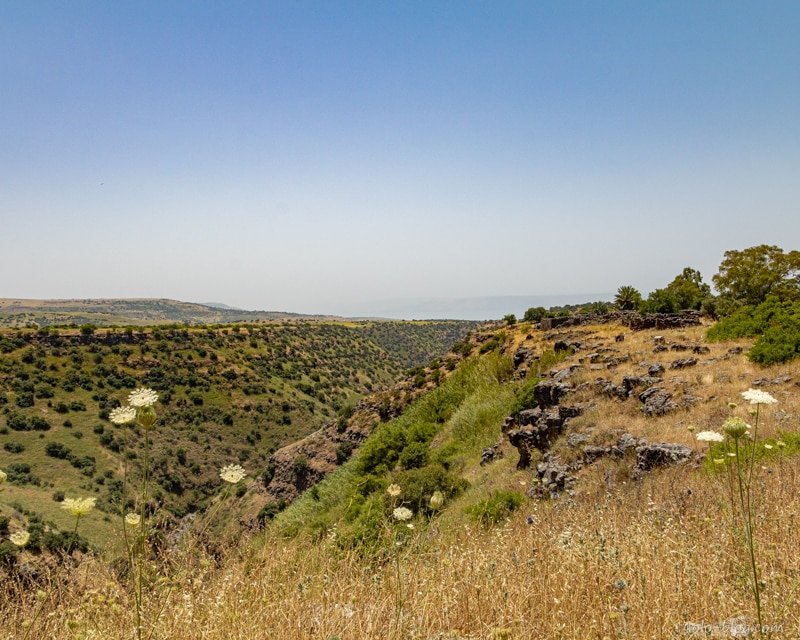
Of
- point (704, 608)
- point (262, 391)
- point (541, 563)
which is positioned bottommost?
point (262, 391)

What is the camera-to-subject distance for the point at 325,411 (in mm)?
80125

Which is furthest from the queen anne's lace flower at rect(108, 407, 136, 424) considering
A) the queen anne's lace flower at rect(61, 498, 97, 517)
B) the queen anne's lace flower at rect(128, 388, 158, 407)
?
the queen anne's lace flower at rect(61, 498, 97, 517)

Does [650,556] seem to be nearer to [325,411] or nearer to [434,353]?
[325,411]

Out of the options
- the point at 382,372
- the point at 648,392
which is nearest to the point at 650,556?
the point at 648,392

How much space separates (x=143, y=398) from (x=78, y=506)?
57 cm

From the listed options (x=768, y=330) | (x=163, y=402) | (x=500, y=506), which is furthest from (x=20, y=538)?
(x=163, y=402)

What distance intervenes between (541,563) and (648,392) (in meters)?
8.28

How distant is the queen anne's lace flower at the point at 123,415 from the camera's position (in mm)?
2170

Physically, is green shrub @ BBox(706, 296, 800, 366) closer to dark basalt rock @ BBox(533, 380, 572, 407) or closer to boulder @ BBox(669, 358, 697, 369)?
boulder @ BBox(669, 358, 697, 369)

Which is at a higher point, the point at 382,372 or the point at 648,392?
the point at 648,392

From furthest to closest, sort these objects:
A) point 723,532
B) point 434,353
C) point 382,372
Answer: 1. point 434,353
2. point 382,372
3. point 723,532

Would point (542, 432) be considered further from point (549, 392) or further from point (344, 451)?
point (344, 451)

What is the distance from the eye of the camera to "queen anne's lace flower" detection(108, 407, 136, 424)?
7.12 ft

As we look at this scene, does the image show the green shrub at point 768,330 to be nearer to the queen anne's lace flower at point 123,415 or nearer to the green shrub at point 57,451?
the queen anne's lace flower at point 123,415
